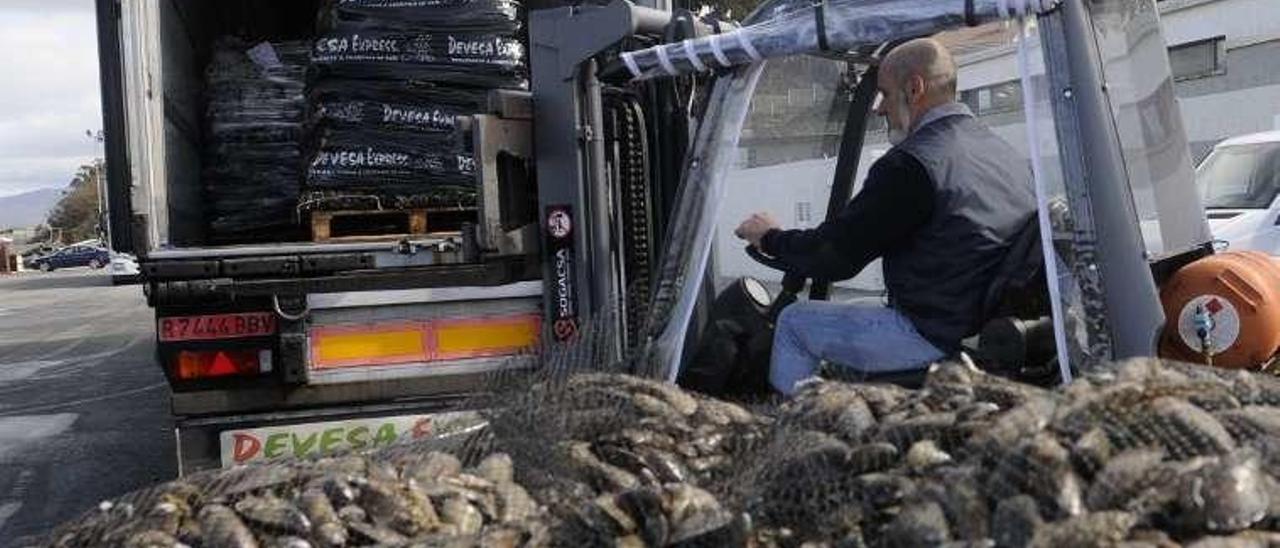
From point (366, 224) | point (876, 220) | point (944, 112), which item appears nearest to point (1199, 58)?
point (366, 224)

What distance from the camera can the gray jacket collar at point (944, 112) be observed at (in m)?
3.27

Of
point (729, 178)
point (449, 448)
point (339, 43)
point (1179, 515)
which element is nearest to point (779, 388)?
point (729, 178)

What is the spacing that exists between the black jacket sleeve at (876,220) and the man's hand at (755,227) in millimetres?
129

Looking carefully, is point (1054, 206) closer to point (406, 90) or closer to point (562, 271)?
point (562, 271)

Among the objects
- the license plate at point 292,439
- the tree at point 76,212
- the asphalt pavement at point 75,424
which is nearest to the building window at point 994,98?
the license plate at point 292,439

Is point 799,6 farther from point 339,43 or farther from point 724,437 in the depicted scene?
point 339,43

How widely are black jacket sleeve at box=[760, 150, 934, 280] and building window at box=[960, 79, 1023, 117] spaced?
10.7 inches

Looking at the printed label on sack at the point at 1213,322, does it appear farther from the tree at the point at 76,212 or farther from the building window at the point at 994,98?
the tree at the point at 76,212

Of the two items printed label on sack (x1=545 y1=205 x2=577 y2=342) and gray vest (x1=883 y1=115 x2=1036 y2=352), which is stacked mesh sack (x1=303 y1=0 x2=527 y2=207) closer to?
printed label on sack (x1=545 y1=205 x2=577 y2=342)

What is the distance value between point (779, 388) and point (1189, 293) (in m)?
1.07

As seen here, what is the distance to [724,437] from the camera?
2.70m

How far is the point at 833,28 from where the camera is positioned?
3.05m

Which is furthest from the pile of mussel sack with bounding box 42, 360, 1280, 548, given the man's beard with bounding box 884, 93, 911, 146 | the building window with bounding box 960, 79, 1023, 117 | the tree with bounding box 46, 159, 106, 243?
the tree with bounding box 46, 159, 106, 243

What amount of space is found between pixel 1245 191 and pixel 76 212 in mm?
106471
